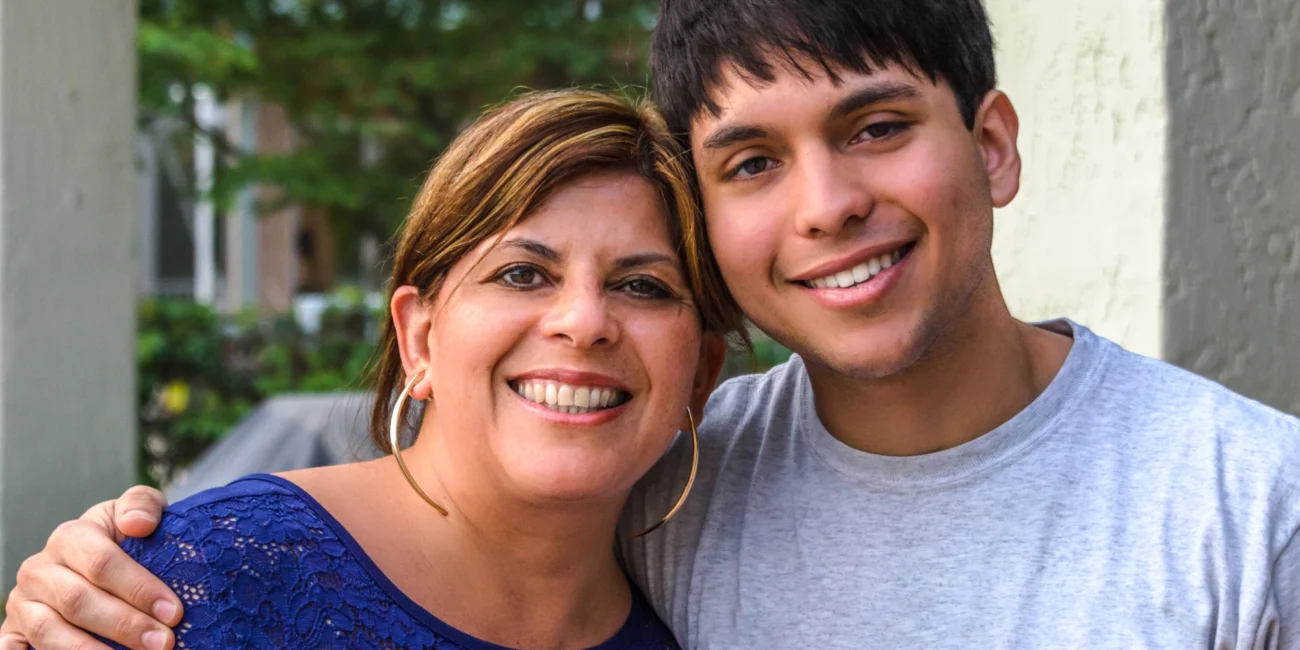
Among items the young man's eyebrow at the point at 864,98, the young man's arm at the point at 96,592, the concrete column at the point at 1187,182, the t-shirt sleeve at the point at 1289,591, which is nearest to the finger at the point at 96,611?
the young man's arm at the point at 96,592

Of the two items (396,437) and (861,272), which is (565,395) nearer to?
(396,437)

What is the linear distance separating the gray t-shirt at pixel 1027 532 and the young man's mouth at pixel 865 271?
0.33m

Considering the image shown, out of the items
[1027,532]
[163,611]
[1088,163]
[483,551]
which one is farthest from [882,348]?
[163,611]

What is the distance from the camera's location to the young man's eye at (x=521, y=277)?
2.11m

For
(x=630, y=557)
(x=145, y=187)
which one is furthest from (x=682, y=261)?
(x=145, y=187)

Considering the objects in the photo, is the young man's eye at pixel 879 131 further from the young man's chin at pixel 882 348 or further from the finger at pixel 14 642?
the finger at pixel 14 642

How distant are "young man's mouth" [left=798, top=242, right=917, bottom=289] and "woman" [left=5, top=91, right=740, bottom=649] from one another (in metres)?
0.25

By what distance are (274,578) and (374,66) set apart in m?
8.91

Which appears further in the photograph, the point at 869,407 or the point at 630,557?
the point at 630,557

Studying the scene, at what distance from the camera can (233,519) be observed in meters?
1.98

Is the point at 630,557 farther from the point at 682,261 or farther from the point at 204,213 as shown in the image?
the point at 204,213

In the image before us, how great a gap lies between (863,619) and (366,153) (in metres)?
11.5

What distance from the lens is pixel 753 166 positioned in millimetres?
2105

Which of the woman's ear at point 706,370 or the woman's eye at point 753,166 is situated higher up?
the woman's eye at point 753,166
